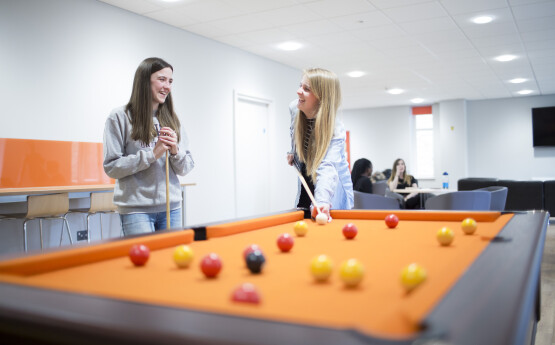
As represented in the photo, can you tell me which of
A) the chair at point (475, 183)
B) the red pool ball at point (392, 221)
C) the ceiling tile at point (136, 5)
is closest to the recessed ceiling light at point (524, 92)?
the chair at point (475, 183)

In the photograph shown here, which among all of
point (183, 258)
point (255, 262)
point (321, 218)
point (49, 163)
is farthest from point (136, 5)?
point (255, 262)

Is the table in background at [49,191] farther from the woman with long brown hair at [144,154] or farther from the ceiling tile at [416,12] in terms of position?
the ceiling tile at [416,12]

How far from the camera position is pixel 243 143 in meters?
7.14

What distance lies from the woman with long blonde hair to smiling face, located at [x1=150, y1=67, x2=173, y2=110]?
Result: 76 centimetres

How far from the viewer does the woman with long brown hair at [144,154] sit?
7.99 ft

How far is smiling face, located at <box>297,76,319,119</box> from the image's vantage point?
2828 millimetres

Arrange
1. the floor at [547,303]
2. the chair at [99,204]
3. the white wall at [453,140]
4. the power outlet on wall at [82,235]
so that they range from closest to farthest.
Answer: the floor at [547,303]
the chair at [99,204]
the power outlet on wall at [82,235]
the white wall at [453,140]

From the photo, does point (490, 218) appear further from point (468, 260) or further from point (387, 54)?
point (387, 54)

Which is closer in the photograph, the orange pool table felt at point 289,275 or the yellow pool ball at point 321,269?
the orange pool table felt at point 289,275

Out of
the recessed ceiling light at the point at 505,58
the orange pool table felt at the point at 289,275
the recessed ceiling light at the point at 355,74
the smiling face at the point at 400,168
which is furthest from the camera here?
the recessed ceiling light at the point at 355,74

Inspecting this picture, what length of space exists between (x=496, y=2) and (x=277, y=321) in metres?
5.44

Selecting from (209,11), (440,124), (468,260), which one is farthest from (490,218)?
(440,124)

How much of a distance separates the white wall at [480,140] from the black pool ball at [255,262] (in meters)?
12.0

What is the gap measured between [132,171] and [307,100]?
3.57 ft
